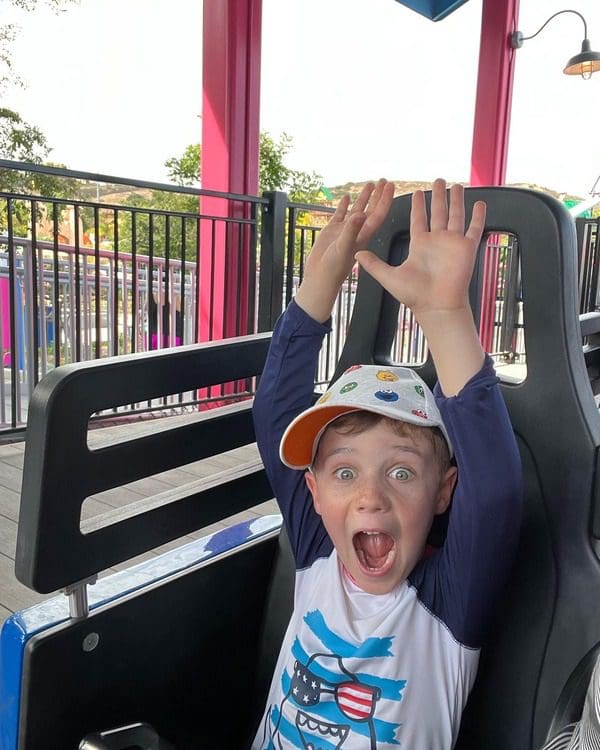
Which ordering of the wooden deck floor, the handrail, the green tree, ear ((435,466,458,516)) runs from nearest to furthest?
1. ear ((435,466,458,516))
2. the wooden deck floor
3. the handrail
4. the green tree

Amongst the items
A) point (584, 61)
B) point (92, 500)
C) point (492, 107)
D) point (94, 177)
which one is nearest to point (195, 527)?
point (92, 500)

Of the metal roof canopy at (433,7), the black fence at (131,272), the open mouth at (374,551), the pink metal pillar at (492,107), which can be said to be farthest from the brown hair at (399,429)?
the pink metal pillar at (492,107)

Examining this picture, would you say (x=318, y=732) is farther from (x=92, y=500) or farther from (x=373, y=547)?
(x=92, y=500)

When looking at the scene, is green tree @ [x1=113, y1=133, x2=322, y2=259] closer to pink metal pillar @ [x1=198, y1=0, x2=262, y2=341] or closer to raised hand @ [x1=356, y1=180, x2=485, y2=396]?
pink metal pillar @ [x1=198, y1=0, x2=262, y2=341]

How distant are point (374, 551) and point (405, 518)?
68 millimetres

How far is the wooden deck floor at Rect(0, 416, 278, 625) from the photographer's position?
1.63 m

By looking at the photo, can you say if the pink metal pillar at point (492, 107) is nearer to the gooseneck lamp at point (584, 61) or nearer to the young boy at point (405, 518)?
the gooseneck lamp at point (584, 61)

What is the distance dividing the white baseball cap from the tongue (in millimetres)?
123

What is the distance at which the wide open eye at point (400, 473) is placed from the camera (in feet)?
2.51

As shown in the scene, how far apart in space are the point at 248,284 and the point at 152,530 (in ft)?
9.85

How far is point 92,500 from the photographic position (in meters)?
2.28

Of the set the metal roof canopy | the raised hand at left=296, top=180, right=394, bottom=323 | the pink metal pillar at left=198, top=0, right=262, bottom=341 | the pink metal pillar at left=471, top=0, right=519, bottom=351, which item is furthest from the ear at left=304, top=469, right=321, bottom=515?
the pink metal pillar at left=471, top=0, right=519, bottom=351

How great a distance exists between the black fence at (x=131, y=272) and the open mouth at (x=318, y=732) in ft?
5.70

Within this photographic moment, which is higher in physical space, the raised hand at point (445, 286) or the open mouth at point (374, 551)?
the raised hand at point (445, 286)
